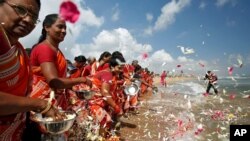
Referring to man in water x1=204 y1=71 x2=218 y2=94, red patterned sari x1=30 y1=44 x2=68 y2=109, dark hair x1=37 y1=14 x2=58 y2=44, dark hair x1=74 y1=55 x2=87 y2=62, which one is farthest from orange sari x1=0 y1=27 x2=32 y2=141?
man in water x1=204 y1=71 x2=218 y2=94

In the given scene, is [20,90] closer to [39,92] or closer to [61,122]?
[61,122]

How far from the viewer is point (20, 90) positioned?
226 centimetres

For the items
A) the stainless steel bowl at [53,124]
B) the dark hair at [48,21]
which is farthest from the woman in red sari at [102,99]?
the stainless steel bowl at [53,124]

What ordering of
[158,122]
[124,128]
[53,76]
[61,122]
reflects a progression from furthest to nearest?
[158,122] → [124,128] → [53,76] → [61,122]

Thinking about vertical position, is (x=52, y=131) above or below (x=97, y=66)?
below

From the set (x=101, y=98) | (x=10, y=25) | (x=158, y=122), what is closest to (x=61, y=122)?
(x=10, y=25)

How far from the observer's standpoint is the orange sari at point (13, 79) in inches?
79.2

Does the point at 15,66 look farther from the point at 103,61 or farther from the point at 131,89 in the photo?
the point at 131,89

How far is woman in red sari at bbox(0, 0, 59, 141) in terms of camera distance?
6.44ft

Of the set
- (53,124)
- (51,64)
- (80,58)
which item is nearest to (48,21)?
(51,64)

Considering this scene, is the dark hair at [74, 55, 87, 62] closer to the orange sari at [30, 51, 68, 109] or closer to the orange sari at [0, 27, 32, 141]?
the orange sari at [30, 51, 68, 109]

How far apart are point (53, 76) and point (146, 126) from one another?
675 centimetres

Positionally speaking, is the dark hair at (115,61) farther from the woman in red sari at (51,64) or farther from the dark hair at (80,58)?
the woman in red sari at (51,64)

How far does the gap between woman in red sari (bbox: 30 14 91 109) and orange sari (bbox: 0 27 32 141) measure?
795mm
